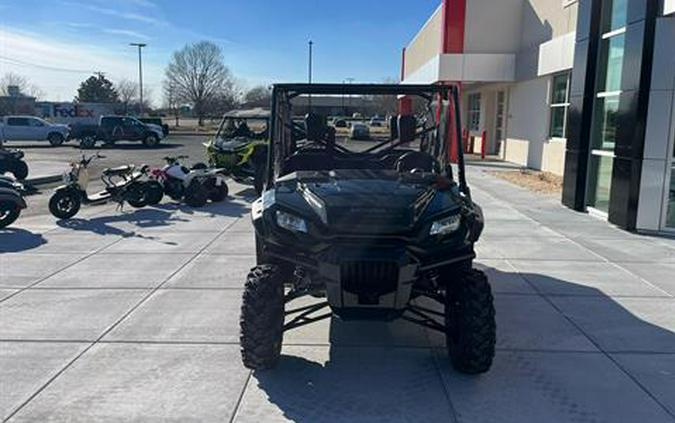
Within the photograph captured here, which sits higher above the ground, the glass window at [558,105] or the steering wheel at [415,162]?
the glass window at [558,105]

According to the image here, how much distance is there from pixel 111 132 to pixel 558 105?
24.0 m

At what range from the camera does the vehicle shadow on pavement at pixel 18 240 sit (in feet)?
25.0

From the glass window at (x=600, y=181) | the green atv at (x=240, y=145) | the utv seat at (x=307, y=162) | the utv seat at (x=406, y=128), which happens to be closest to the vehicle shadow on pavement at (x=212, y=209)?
the green atv at (x=240, y=145)

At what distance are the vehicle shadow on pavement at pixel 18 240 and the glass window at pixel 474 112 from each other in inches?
952

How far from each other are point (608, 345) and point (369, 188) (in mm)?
2344

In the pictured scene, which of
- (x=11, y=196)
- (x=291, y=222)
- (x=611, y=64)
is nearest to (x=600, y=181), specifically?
(x=611, y=64)

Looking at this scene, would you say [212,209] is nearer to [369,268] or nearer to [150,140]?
[369,268]

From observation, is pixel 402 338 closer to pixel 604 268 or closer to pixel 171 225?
pixel 604 268

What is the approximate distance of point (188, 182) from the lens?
1129cm

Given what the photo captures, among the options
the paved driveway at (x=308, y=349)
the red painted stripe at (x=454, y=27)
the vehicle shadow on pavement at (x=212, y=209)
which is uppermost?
the red painted stripe at (x=454, y=27)

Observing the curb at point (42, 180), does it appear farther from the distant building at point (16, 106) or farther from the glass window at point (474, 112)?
the distant building at point (16, 106)

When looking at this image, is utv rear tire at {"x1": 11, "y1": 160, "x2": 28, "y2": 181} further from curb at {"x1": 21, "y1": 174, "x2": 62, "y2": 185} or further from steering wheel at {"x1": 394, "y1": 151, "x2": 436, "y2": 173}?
steering wheel at {"x1": 394, "y1": 151, "x2": 436, "y2": 173}

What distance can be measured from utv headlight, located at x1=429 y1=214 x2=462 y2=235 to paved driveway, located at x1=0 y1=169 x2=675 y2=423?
103 cm

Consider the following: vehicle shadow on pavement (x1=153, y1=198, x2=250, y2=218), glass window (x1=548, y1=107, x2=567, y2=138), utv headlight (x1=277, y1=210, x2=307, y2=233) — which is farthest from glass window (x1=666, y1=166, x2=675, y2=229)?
glass window (x1=548, y1=107, x2=567, y2=138)
